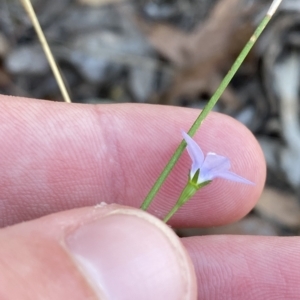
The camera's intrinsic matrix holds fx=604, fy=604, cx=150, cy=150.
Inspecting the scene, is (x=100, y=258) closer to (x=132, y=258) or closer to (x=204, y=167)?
(x=132, y=258)

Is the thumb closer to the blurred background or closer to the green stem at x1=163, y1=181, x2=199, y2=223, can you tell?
the green stem at x1=163, y1=181, x2=199, y2=223

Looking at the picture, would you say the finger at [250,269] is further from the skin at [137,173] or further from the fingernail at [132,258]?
the fingernail at [132,258]

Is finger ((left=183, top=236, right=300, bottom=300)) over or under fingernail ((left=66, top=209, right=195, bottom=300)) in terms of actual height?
under

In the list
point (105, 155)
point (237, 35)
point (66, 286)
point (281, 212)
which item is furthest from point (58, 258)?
point (237, 35)

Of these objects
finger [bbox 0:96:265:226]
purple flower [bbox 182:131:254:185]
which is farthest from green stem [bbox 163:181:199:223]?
finger [bbox 0:96:265:226]

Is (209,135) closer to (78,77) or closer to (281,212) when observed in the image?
(281,212)

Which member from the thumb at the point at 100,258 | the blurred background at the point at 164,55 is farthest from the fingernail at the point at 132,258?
the blurred background at the point at 164,55
